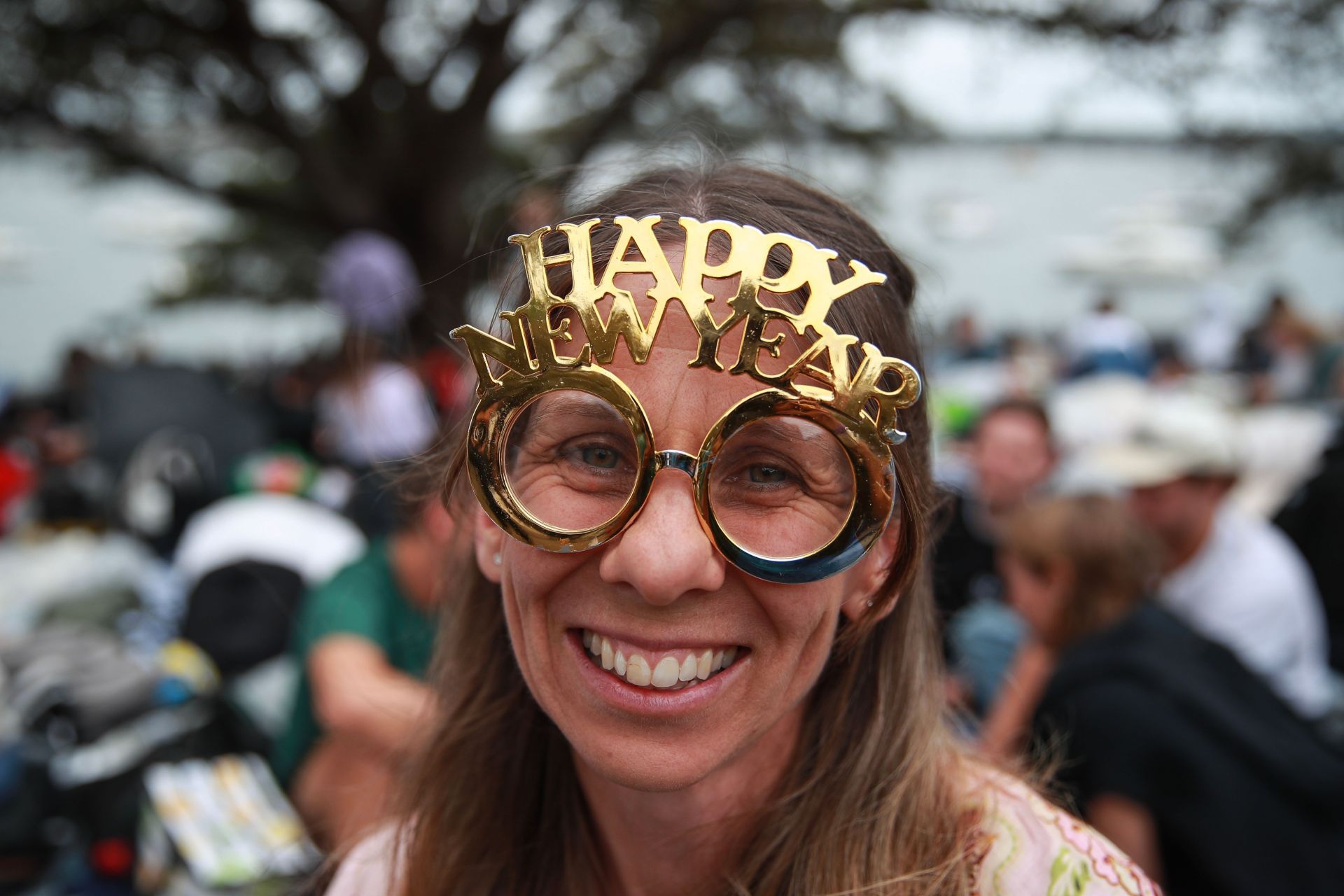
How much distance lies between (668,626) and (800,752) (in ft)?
1.25

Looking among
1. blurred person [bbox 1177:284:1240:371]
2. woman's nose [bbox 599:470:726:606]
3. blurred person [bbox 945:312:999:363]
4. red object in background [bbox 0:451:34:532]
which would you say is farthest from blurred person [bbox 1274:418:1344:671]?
blurred person [bbox 1177:284:1240:371]

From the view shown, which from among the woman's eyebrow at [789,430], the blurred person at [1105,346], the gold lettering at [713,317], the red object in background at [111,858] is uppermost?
the blurred person at [1105,346]

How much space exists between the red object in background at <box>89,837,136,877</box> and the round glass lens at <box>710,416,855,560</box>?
2.70 metres

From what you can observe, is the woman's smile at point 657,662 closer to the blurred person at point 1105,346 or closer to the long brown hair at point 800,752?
the long brown hair at point 800,752

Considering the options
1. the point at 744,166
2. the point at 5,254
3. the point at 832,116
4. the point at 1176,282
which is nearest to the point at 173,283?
the point at 5,254

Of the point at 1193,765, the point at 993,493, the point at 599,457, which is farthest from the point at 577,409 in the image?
the point at 993,493

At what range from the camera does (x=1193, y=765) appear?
75.5 inches

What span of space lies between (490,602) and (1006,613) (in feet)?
7.96

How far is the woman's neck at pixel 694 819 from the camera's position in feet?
4.18

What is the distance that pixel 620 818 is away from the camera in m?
1.31

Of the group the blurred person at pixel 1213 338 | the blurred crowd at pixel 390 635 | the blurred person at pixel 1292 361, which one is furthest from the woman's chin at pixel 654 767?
the blurred person at pixel 1213 338

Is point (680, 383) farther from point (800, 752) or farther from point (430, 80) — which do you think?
point (430, 80)

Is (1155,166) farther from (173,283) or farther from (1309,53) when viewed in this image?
(173,283)

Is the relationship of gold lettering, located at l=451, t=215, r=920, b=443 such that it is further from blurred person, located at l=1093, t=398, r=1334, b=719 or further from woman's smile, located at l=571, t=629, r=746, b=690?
blurred person, located at l=1093, t=398, r=1334, b=719
